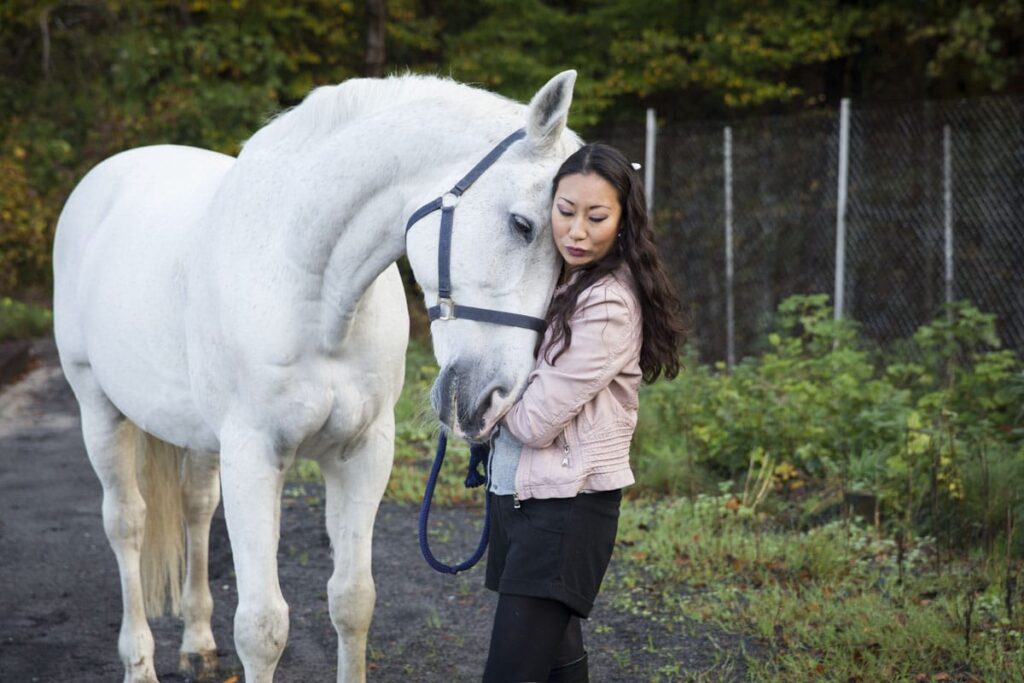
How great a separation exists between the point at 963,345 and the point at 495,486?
6.51 m

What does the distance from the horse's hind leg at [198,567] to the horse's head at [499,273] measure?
77.6 inches

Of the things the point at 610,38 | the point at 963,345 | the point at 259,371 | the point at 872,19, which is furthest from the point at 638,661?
the point at 610,38

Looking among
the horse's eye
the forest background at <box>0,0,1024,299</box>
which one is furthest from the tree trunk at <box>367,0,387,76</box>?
the horse's eye

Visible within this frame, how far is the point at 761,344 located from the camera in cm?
991

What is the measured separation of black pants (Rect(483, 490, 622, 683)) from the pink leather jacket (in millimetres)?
54

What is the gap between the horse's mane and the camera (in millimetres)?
2582

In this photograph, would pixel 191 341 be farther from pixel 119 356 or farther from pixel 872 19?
pixel 872 19

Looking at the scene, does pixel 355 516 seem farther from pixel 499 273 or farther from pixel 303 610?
pixel 303 610

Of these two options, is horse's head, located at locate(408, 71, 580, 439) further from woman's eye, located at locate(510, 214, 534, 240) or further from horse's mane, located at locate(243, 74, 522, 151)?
horse's mane, located at locate(243, 74, 522, 151)

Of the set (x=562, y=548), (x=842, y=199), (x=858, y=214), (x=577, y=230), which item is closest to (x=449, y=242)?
(x=577, y=230)

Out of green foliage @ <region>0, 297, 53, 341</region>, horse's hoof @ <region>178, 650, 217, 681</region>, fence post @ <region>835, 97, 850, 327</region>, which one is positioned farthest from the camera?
green foliage @ <region>0, 297, 53, 341</region>

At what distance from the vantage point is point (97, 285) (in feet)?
11.9

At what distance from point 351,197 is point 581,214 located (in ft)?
2.29

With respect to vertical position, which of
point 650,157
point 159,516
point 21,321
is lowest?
point 159,516
